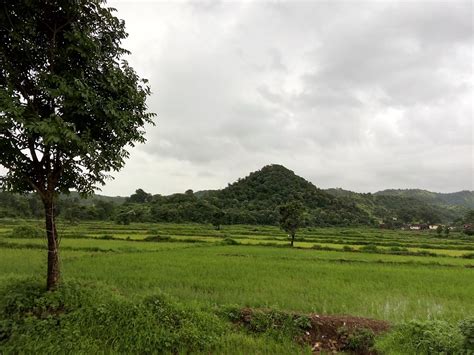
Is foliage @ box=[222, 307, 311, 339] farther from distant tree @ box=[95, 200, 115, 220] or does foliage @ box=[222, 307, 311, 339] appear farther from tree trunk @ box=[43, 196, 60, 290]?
distant tree @ box=[95, 200, 115, 220]

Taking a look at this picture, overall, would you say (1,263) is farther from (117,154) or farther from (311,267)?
(311,267)

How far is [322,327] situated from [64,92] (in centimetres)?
740

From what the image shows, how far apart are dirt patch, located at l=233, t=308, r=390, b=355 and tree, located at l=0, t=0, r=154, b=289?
474 cm

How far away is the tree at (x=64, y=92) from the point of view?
6.71 metres

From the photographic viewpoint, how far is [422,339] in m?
6.23

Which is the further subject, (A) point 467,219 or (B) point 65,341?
(A) point 467,219

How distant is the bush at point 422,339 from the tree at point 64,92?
22.7 feet

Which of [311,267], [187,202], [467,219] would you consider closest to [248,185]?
[187,202]

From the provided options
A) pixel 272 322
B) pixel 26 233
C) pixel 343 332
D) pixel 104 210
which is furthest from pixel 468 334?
pixel 104 210

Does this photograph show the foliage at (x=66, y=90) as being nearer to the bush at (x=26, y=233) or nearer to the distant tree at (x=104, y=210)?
the bush at (x=26, y=233)

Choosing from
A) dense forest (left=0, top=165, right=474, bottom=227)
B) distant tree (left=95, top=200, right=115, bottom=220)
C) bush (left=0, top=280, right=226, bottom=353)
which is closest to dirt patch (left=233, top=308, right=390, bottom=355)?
bush (left=0, top=280, right=226, bottom=353)

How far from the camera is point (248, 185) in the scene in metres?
84.8

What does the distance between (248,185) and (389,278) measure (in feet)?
233

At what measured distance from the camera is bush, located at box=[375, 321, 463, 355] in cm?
583
